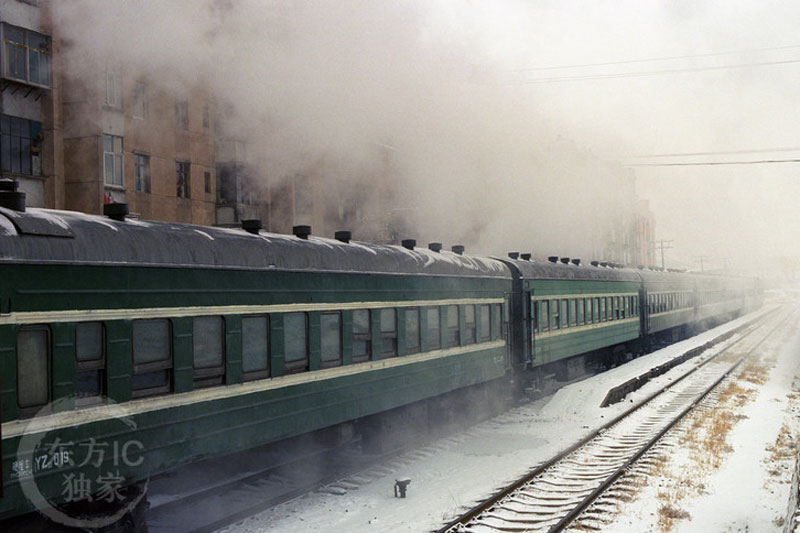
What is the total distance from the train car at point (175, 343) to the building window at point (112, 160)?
19.1m

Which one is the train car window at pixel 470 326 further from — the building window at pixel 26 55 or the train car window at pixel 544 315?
the building window at pixel 26 55

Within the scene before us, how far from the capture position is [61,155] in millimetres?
26922

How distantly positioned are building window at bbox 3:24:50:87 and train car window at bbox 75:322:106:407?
2129cm

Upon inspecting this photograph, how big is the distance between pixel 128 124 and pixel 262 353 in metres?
23.1

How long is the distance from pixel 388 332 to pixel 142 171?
21251 millimetres

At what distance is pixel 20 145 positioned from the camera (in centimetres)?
2555

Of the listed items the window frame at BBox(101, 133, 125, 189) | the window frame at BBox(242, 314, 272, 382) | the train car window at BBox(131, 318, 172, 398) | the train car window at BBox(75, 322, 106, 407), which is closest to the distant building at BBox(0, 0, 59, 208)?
the window frame at BBox(101, 133, 125, 189)

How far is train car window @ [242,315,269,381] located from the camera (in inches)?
351

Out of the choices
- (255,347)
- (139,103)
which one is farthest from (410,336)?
(139,103)

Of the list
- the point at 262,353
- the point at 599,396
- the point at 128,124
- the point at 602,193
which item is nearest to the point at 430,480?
the point at 262,353

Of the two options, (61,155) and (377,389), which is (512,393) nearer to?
(377,389)

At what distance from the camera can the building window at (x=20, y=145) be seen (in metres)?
25.0

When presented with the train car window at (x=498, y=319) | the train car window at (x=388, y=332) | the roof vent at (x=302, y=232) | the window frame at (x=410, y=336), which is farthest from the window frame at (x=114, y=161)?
the roof vent at (x=302, y=232)

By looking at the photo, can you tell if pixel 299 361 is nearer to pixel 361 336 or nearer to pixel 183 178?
pixel 361 336
